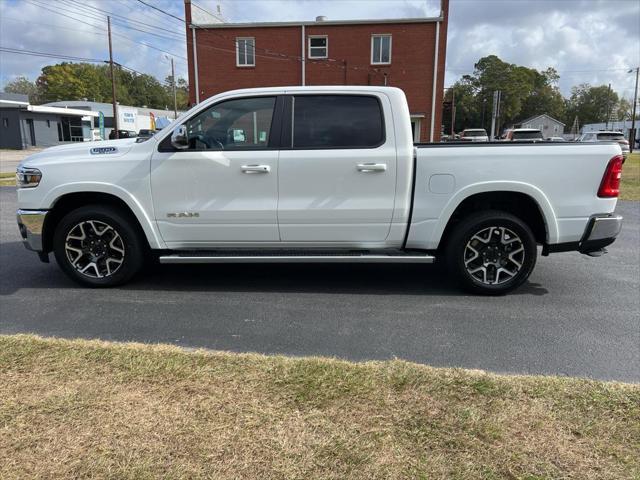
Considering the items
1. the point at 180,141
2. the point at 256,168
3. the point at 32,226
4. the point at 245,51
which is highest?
the point at 245,51

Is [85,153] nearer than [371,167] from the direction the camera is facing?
No

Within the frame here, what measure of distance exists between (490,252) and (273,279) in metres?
2.32

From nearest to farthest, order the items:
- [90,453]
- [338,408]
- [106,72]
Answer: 1. [90,453]
2. [338,408]
3. [106,72]

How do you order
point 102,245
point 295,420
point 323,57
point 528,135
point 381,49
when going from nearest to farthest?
point 295,420 → point 102,245 → point 528,135 → point 381,49 → point 323,57

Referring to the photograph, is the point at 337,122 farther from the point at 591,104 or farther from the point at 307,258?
the point at 591,104

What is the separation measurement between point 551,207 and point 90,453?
13.9 ft

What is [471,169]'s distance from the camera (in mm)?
4715

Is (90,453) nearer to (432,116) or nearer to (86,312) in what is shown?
(86,312)

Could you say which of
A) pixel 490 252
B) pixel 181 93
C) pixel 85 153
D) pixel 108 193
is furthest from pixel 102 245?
pixel 181 93

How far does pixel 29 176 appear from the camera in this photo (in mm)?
4980

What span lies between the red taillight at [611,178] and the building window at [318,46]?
1025 inches

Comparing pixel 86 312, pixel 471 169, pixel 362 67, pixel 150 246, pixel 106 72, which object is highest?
pixel 106 72

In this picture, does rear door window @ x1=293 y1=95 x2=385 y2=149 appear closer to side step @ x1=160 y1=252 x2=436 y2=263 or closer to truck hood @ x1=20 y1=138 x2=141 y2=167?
side step @ x1=160 y1=252 x2=436 y2=263

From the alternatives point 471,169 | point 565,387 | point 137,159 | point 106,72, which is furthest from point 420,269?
point 106,72
